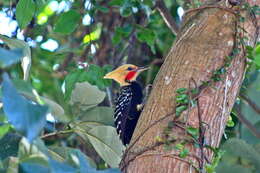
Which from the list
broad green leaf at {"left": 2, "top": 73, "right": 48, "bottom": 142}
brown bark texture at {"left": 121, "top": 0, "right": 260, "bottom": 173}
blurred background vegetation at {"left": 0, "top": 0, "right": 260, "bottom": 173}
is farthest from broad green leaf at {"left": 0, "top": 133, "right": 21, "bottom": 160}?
broad green leaf at {"left": 2, "top": 73, "right": 48, "bottom": 142}

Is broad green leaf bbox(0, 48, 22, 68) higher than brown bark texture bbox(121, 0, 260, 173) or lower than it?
higher

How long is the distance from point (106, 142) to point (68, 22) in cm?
109

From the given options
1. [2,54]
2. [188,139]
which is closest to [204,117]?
[188,139]

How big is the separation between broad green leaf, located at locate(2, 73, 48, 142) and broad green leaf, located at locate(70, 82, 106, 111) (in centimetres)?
135

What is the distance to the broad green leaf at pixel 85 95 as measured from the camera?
2.91 metres

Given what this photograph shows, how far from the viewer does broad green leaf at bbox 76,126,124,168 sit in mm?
2764

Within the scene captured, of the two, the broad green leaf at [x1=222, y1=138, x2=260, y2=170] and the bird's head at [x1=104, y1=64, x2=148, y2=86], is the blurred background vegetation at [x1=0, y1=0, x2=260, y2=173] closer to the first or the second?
the broad green leaf at [x1=222, y1=138, x2=260, y2=170]

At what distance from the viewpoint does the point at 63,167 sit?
5.48 ft

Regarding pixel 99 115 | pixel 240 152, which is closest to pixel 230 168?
pixel 240 152

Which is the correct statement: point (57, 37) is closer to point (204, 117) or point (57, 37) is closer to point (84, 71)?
point (84, 71)

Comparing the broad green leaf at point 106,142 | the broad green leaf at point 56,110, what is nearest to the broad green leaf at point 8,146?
the broad green leaf at point 56,110

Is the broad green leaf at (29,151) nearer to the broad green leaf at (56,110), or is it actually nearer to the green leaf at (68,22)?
the broad green leaf at (56,110)

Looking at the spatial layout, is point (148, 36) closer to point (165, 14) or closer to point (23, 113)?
point (165, 14)

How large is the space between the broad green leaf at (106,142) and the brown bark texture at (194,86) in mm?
259
